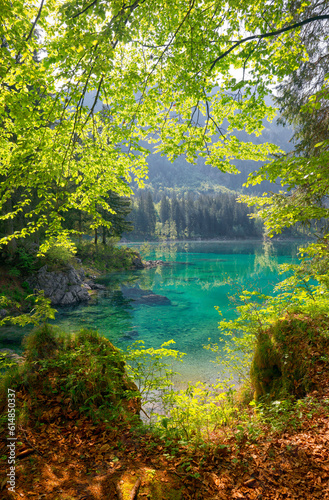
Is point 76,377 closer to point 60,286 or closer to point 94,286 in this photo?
point 60,286

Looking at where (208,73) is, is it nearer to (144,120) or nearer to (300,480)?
(144,120)

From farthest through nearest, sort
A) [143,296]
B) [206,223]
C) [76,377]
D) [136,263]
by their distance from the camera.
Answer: [206,223] → [136,263] → [143,296] → [76,377]

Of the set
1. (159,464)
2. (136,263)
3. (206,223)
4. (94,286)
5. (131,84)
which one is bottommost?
(94,286)

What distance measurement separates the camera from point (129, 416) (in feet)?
12.6

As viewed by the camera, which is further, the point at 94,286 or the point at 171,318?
the point at 94,286

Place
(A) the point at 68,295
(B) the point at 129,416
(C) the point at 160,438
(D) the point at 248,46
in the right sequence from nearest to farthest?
(C) the point at 160,438 → (B) the point at 129,416 → (D) the point at 248,46 → (A) the point at 68,295

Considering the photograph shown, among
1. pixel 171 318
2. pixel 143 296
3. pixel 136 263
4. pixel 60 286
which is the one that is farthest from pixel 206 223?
pixel 171 318

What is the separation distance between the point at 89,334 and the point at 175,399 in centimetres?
215

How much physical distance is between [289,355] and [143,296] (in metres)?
16.0

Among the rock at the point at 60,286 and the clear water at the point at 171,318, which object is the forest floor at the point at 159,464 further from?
the rock at the point at 60,286

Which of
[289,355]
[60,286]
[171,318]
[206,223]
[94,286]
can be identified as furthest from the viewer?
[206,223]

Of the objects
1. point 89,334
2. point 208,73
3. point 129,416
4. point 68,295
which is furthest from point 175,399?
point 68,295

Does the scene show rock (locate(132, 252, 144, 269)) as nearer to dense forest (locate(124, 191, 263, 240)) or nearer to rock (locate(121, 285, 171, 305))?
rock (locate(121, 285, 171, 305))

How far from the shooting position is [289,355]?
192 inches
